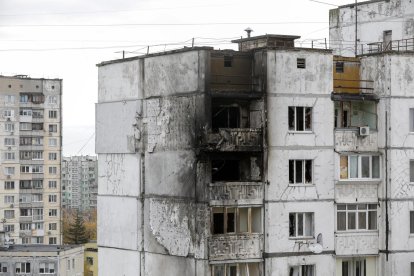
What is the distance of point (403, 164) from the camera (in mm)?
50219

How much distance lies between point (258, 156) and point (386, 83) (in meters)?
7.46

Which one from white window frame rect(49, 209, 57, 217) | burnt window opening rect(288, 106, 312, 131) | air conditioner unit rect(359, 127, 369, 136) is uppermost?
burnt window opening rect(288, 106, 312, 131)

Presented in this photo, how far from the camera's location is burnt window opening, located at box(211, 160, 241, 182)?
48188 mm

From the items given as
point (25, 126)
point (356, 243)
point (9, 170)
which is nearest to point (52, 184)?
point (9, 170)

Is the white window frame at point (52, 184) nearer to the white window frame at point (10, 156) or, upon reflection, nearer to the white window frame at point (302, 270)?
the white window frame at point (10, 156)

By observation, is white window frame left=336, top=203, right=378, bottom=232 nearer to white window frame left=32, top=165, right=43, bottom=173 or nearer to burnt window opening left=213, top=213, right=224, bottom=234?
burnt window opening left=213, top=213, right=224, bottom=234

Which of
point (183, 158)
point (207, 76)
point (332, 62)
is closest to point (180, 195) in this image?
point (183, 158)

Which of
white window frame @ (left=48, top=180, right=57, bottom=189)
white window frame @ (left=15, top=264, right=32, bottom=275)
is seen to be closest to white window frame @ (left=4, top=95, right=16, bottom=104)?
white window frame @ (left=48, top=180, right=57, bottom=189)

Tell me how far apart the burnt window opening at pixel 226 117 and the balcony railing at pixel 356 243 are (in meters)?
7.26

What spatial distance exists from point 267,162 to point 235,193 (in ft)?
7.03

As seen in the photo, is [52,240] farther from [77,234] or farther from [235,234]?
[235,234]

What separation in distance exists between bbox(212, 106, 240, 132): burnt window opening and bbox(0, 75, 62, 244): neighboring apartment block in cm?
8155

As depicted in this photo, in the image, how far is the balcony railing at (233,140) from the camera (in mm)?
46606

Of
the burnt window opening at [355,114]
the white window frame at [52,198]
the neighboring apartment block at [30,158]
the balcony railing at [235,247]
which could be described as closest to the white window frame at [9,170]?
the neighboring apartment block at [30,158]
